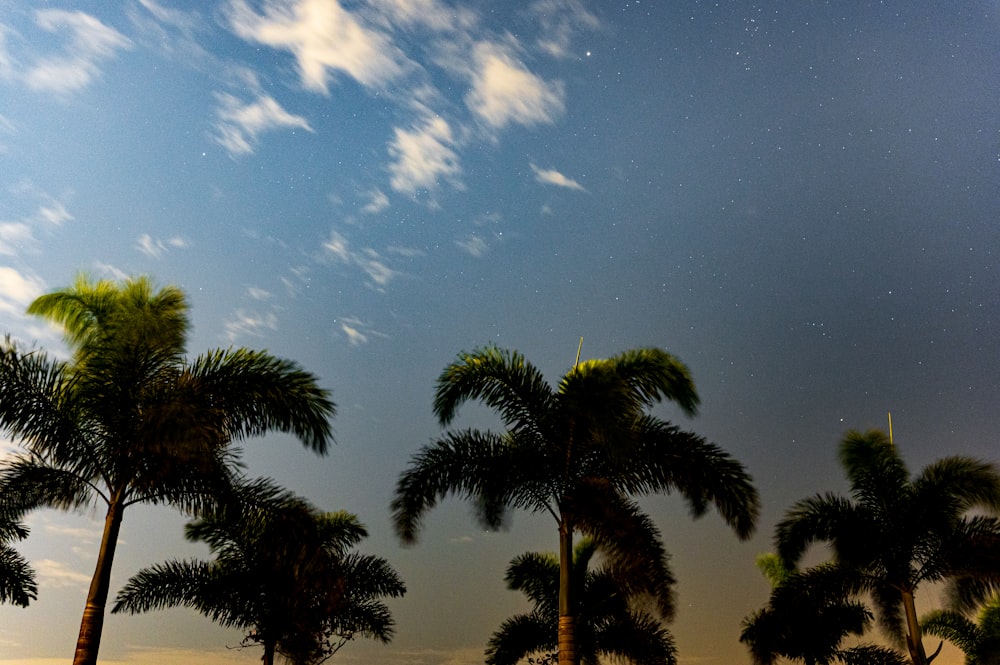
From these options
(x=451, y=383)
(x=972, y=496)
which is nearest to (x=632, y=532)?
(x=451, y=383)

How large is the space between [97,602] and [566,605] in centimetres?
806

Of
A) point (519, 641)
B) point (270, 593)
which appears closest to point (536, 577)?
point (519, 641)

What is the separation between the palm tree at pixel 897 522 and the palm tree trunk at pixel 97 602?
16.5m

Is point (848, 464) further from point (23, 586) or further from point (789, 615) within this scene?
point (23, 586)

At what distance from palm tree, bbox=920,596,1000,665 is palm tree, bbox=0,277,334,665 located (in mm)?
27512

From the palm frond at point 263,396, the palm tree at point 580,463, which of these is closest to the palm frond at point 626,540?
the palm tree at point 580,463

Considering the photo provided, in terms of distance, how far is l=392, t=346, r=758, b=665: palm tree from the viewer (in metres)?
15.2

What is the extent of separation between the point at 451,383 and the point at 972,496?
528 inches

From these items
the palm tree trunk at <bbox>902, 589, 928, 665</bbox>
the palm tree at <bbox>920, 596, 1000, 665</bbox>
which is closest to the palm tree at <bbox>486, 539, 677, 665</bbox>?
the palm tree trunk at <bbox>902, 589, 928, 665</bbox>

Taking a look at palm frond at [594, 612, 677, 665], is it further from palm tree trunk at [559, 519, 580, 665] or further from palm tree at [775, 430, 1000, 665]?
palm tree trunk at [559, 519, 580, 665]

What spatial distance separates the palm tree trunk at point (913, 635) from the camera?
1905 centimetres

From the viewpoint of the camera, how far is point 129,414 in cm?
1368

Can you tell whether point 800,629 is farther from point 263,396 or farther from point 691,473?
point 263,396

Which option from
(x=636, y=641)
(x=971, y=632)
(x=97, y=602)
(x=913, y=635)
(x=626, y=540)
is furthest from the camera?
(x=971, y=632)
